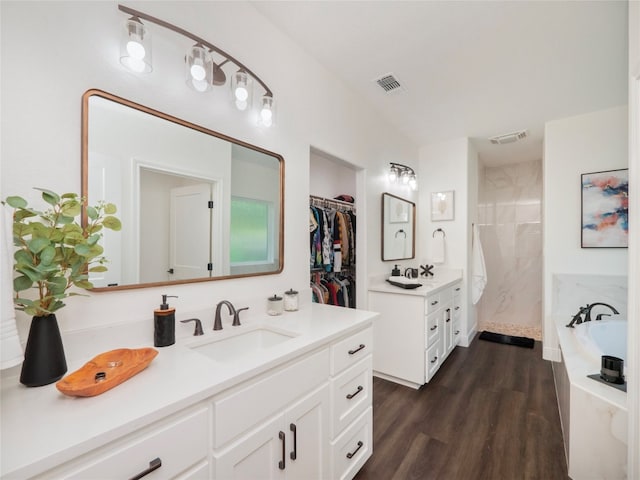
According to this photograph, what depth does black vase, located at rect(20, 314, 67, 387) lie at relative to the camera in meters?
0.78

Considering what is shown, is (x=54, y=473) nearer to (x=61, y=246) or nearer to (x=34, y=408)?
(x=34, y=408)

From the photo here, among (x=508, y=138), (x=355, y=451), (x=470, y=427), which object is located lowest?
(x=470, y=427)

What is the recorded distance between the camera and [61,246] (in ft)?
2.73

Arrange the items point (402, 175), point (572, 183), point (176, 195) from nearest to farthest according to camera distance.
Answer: point (176, 195), point (572, 183), point (402, 175)

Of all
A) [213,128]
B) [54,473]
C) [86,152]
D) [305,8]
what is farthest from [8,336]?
[305,8]

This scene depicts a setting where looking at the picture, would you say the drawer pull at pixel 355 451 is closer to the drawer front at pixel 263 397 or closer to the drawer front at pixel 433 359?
Result: the drawer front at pixel 263 397

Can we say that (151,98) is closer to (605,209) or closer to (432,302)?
(432,302)

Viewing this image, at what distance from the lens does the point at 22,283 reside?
78 centimetres

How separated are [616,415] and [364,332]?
1199 mm

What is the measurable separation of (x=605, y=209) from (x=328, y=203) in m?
2.81

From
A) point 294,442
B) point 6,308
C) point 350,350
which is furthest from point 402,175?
point 6,308

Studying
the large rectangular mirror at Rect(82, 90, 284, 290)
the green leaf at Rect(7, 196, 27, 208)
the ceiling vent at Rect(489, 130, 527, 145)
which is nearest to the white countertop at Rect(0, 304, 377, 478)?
the large rectangular mirror at Rect(82, 90, 284, 290)

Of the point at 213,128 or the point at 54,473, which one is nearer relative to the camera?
the point at 54,473

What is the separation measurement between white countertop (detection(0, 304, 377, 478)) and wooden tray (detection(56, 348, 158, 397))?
20 mm
